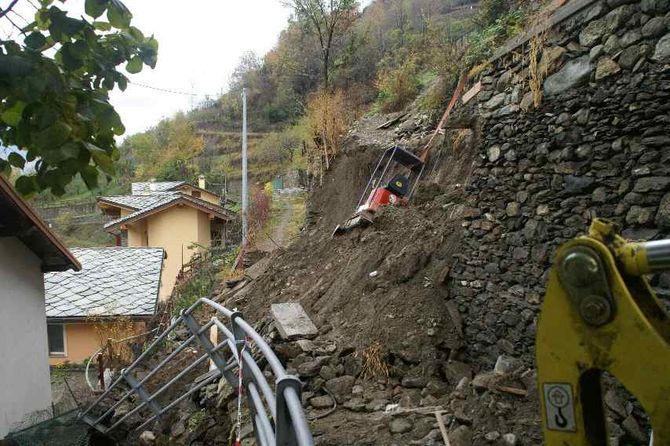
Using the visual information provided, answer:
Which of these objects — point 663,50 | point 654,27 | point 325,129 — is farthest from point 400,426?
point 325,129

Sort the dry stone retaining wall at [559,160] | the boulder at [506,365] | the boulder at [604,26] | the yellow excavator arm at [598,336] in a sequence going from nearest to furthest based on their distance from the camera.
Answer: the yellow excavator arm at [598,336] → the dry stone retaining wall at [559,160] → the boulder at [604,26] → the boulder at [506,365]

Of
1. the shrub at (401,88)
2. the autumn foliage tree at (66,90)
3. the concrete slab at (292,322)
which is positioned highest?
the shrub at (401,88)

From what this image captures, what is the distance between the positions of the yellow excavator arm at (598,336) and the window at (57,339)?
1513 cm

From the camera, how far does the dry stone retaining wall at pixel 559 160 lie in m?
3.40

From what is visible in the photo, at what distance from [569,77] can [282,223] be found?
15.5 m

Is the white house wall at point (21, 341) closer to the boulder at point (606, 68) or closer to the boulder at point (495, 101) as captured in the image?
the boulder at point (495, 101)

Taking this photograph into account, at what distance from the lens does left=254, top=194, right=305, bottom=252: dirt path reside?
15137mm

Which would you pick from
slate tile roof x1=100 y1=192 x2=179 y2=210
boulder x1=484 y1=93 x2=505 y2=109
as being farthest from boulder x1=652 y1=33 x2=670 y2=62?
slate tile roof x1=100 y1=192 x2=179 y2=210

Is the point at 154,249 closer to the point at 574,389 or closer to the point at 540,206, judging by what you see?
the point at 540,206

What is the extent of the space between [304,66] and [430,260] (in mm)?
25093

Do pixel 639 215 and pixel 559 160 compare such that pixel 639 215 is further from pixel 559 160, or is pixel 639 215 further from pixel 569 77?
pixel 569 77

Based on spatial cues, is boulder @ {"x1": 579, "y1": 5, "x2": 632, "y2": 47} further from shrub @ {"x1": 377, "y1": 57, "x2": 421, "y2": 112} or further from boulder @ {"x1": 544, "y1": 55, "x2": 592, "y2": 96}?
shrub @ {"x1": 377, "y1": 57, "x2": 421, "y2": 112}

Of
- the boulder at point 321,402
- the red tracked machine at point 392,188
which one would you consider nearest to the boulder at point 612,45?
the boulder at point 321,402

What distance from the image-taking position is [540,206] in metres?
4.42
